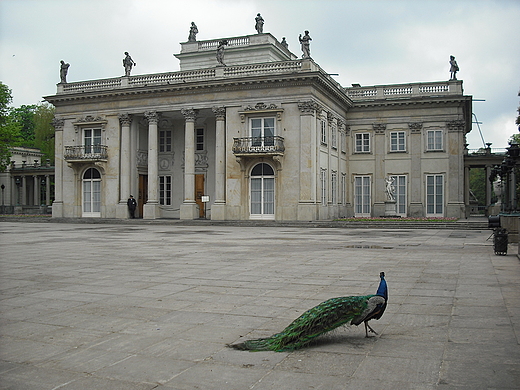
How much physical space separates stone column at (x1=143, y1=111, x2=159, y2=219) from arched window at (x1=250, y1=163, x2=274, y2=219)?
7875mm

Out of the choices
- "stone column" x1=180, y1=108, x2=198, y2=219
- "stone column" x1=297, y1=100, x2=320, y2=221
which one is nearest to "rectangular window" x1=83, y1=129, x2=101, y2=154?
"stone column" x1=180, y1=108, x2=198, y2=219

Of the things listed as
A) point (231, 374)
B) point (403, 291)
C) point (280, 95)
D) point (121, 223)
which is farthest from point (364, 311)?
point (121, 223)

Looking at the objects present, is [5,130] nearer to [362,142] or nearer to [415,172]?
[362,142]

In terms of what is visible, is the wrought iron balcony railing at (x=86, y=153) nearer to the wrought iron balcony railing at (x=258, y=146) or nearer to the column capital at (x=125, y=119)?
the column capital at (x=125, y=119)

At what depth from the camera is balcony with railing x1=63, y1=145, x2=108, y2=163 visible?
40938 mm

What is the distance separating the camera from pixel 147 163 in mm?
43500

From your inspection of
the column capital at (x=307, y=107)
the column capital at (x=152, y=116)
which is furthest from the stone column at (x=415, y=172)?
the column capital at (x=152, y=116)

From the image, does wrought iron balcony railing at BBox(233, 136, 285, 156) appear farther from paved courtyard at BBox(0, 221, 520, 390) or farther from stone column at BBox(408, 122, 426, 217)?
paved courtyard at BBox(0, 221, 520, 390)

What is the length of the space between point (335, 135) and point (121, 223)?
1710cm

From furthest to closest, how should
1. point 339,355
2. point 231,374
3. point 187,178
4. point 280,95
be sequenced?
point 187,178 < point 280,95 < point 339,355 < point 231,374

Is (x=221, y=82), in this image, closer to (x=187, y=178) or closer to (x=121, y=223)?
(x=187, y=178)

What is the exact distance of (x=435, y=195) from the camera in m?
41.2

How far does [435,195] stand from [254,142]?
1512 centimetres

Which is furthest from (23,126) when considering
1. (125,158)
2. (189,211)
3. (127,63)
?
(189,211)
